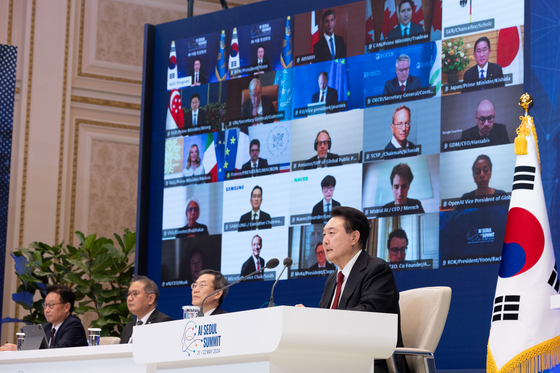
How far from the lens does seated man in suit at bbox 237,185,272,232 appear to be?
17.4 feet

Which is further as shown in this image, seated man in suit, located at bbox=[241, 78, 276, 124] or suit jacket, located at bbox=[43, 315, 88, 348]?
seated man in suit, located at bbox=[241, 78, 276, 124]

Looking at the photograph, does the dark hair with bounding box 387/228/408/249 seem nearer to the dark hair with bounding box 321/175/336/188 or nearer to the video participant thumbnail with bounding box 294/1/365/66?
the dark hair with bounding box 321/175/336/188

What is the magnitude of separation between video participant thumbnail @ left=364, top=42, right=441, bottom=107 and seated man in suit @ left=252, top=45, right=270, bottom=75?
0.79 m

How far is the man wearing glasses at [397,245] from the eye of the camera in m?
4.75

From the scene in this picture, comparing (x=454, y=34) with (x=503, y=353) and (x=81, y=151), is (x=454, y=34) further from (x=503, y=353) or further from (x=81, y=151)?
(x=81, y=151)

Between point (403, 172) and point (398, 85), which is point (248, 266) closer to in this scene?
point (403, 172)

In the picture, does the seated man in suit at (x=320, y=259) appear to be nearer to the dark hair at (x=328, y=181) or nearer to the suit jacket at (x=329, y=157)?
the dark hair at (x=328, y=181)

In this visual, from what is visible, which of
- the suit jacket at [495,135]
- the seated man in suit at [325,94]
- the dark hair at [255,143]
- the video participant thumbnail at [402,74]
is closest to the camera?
the suit jacket at [495,135]

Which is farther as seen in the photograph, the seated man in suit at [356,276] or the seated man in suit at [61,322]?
the seated man in suit at [61,322]

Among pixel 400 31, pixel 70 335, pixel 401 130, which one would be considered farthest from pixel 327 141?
pixel 70 335

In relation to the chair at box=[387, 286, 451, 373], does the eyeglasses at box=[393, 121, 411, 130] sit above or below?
above

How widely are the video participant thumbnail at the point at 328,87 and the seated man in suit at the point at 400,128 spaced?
0.29 metres

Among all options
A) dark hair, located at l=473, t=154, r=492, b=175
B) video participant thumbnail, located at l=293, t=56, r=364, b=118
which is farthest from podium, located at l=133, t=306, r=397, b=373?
video participant thumbnail, located at l=293, t=56, r=364, b=118

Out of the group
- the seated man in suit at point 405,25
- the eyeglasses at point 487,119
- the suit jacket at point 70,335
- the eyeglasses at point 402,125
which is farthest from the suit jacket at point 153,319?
the seated man in suit at point 405,25
